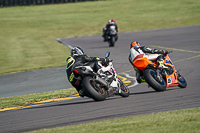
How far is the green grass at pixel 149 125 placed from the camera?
607cm

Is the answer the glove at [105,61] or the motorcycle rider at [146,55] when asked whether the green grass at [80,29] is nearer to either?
the glove at [105,61]

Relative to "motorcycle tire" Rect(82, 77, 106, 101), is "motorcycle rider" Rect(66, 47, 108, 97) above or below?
above

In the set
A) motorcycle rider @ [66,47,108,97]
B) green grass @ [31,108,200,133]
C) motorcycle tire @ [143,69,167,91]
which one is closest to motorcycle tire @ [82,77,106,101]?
motorcycle rider @ [66,47,108,97]

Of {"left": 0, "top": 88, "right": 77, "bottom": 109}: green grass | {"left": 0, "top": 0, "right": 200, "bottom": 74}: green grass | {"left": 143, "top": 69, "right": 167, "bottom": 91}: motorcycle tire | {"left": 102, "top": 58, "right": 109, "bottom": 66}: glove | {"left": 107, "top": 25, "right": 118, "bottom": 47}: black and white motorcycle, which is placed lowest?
{"left": 0, "top": 0, "right": 200, "bottom": 74}: green grass

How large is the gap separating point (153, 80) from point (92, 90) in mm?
1901

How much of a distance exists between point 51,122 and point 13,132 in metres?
0.84

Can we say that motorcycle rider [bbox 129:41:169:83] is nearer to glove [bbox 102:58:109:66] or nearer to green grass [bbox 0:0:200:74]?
glove [bbox 102:58:109:66]

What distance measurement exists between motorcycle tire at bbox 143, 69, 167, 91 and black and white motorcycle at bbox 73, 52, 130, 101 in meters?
0.76

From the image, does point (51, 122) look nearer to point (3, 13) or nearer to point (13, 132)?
point (13, 132)

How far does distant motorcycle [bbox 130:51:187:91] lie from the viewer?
33.7 feet

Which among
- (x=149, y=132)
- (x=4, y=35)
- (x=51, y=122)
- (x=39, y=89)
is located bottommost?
(x=4, y=35)

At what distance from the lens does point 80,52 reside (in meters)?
10.2

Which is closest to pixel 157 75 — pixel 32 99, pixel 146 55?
pixel 146 55

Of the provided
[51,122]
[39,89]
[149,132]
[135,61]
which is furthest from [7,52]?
[149,132]
